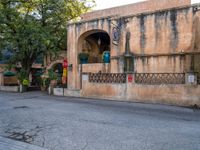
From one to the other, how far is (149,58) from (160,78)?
161cm

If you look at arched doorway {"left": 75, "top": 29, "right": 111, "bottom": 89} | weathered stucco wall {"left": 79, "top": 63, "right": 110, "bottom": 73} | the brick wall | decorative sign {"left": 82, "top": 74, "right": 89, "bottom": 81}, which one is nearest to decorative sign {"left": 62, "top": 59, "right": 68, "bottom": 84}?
arched doorway {"left": 75, "top": 29, "right": 111, "bottom": 89}

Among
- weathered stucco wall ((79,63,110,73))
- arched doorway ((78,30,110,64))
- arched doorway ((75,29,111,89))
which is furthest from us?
arched doorway ((78,30,110,64))

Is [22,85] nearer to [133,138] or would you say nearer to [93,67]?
[93,67]

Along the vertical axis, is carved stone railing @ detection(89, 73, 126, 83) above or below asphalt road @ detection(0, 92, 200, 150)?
above

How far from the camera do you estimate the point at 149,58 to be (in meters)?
15.0

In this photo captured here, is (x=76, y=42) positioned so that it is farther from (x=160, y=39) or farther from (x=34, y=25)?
(x=160, y=39)

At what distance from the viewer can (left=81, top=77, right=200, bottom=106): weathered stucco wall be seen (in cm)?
1284

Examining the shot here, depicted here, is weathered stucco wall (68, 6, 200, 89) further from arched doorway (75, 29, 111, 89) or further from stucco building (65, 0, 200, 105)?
arched doorway (75, 29, 111, 89)

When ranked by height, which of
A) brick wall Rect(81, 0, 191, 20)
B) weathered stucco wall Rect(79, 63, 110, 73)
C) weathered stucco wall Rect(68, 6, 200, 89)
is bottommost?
weathered stucco wall Rect(79, 63, 110, 73)

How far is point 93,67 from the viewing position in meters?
17.6

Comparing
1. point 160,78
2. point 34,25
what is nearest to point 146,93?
point 160,78

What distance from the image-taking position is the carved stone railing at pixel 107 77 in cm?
1539

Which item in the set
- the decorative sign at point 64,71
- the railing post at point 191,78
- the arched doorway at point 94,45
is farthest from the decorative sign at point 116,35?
the railing post at point 191,78

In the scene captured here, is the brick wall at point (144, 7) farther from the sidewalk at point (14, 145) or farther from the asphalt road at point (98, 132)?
the sidewalk at point (14, 145)
